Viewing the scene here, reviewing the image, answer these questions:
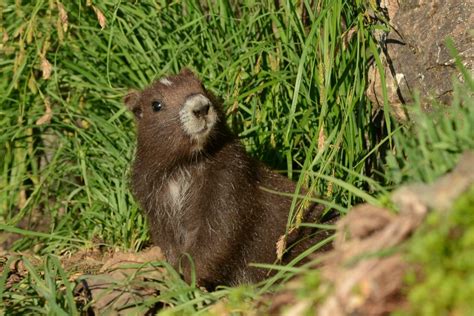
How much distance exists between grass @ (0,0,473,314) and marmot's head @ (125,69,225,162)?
48cm

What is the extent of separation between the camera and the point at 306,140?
20.9 feet

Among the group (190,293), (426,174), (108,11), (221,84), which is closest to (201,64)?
(221,84)

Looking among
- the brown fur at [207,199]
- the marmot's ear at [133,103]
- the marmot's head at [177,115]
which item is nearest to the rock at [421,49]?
the brown fur at [207,199]

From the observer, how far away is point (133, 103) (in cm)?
624

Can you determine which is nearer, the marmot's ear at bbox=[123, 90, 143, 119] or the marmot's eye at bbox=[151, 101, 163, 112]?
the marmot's eye at bbox=[151, 101, 163, 112]

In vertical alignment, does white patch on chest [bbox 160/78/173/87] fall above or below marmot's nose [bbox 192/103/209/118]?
above

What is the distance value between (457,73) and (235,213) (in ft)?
5.52

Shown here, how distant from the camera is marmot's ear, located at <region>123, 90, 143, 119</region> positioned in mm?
6219

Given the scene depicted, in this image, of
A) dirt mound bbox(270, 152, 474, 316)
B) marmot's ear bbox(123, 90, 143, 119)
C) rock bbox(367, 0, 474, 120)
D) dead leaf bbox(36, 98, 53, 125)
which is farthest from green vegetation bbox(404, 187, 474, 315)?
dead leaf bbox(36, 98, 53, 125)

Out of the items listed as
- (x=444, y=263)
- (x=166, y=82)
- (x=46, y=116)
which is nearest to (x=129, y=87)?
(x=46, y=116)

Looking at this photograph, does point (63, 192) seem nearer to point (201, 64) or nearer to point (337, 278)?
point (201, 64)

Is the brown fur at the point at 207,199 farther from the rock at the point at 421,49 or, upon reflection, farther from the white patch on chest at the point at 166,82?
the rock at the point at 421,49

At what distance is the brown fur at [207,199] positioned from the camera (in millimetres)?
5715

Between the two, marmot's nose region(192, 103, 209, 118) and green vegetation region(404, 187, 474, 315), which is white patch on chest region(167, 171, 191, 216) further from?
green vegetation region(404, 187, 474, 315)
